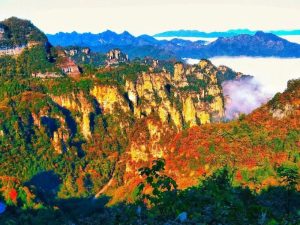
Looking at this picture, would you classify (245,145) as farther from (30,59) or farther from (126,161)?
(30,59)

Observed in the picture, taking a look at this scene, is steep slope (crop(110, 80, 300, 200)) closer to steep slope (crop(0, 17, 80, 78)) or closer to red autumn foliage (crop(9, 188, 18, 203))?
red autumn foliage (crop(9, 188, 18, 203))

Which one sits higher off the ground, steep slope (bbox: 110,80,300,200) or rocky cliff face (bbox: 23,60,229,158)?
steep slope (bbox: 110,80,300,200)

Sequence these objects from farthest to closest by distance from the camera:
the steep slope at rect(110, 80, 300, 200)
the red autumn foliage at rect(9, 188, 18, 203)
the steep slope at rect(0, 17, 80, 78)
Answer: the steep slope at rect(0, 17, 80, 78)
the red autumn foliage at rect(9, 188, 18, 203)
the steep slope at rect(110, 80, 300, 200)

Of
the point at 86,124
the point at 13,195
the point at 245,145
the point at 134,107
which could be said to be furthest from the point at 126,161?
the point at 245,145

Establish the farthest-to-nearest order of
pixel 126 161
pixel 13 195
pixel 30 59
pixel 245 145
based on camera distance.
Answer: pixel 30 59 < pixel 126 161 < pixel 13 195 < pixel 245 145

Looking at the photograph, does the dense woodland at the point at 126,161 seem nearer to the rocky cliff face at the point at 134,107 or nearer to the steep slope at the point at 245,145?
the steep slope at the point at 245,145

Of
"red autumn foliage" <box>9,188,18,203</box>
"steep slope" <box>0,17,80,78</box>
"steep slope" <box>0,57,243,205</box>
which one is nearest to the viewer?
"red autumn foliage" <box>9,188,18,203</box>

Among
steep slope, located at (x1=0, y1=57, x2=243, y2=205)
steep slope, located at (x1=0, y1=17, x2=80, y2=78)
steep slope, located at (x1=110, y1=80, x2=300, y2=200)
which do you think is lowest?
steep slope, located at (x1=0, y1=57, x2=243, y2=205)

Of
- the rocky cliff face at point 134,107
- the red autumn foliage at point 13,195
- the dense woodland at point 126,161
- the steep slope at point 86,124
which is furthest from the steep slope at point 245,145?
the rocky cliff face at point 134,107

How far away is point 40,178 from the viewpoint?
385ft

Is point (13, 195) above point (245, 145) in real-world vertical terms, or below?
below

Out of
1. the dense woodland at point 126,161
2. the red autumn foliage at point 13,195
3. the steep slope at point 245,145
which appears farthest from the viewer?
the red autumn foliage at point 13,195

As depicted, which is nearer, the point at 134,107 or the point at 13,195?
the point at 13,195

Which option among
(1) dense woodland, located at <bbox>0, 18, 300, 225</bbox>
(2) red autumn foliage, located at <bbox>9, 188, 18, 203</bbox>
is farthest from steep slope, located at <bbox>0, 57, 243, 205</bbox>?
(2) red autumn foliage, located at <bbox>9, 188, 18, 203</bbox>
